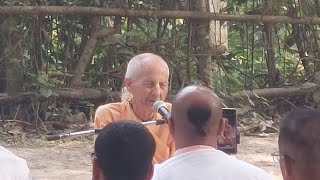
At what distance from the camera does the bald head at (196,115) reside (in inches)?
114

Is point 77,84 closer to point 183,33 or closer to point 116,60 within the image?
point 116,60

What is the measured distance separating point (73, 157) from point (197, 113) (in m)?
3.93

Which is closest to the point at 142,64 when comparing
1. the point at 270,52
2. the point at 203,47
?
the point at 203,47

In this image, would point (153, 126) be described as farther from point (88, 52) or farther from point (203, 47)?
point (203, 47)

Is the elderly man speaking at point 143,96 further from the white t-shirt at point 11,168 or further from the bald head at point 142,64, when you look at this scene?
the white t-shirt at point 11,168

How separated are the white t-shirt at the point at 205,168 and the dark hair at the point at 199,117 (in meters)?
0.08

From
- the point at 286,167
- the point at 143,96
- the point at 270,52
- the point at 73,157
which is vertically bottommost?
the point at 73,157

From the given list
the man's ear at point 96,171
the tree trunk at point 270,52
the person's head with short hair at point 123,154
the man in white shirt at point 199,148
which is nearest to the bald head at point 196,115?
the man in white shirt at point 199,148

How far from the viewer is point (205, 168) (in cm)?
283

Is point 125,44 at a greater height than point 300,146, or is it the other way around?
point 300,146

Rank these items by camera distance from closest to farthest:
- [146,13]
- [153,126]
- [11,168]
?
[11,168]
[153,126]
[146,13]

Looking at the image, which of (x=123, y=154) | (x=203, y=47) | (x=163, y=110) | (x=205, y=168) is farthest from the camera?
(x=203, y=47)

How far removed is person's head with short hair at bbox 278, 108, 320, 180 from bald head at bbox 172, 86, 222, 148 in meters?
0.38

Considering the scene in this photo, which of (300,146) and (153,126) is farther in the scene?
(153,126)
